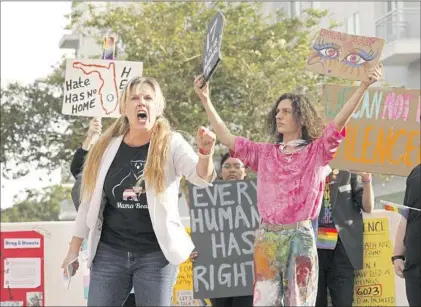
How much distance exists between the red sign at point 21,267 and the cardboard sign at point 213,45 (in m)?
5.69

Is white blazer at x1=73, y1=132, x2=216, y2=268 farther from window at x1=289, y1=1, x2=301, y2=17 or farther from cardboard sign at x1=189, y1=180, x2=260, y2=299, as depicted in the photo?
window at x1=289, y1=1, x2=301, y2=17

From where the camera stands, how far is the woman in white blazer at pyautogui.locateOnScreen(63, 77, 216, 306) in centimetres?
554

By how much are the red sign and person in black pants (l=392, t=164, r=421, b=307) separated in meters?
4.85

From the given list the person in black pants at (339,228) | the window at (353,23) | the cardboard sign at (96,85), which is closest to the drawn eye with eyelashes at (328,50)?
the person in black pants at (339,228)

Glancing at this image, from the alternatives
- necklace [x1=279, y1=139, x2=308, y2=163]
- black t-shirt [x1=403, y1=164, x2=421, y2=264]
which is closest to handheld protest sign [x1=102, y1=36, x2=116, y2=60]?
black t-shirt [x1=403, y1=164, x2=421, y2=264]

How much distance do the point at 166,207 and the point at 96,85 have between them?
441 centimetres

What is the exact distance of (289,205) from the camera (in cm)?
621

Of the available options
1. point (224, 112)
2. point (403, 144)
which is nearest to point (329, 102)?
point (403, 144)

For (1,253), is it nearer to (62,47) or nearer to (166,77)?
(166,77)

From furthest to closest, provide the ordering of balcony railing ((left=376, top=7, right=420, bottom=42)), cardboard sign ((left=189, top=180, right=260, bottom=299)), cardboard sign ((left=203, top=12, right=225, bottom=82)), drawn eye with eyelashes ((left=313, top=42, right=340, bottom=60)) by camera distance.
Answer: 1. balcony railing ((left=376, top=7, right=420, bottom=42))
2. cardboard sign ((left=189, top=180, right=260, bottom=299))
3. drawn eye with eyelashes ((left=313, top=42, right=340, bottom=60))
4. cardboard sign ((left=203, top=12, right=225, bottom=82))

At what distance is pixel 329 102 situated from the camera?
31.7 feet

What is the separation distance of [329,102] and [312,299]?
3697 mm

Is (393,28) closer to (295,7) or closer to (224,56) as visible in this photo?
(295,7)

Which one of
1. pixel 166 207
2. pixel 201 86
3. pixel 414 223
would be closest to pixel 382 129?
pixel 414 223
